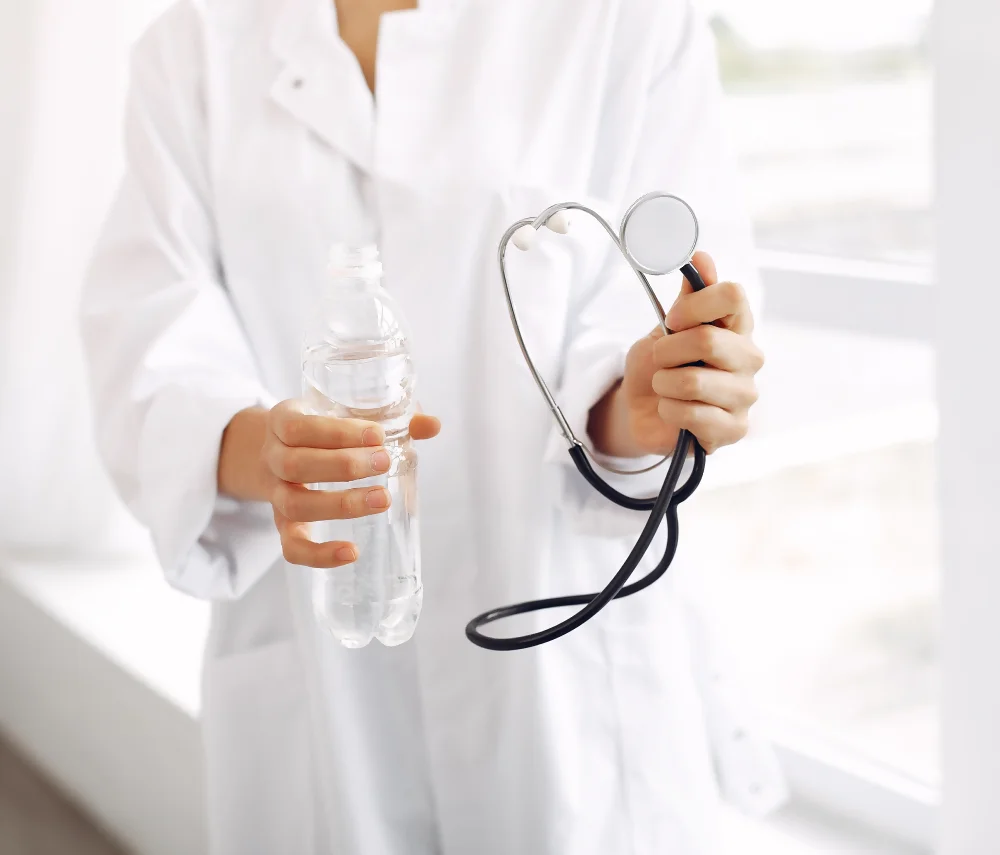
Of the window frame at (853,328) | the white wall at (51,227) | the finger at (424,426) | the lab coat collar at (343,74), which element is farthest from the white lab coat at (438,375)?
the white wall at (51,227)

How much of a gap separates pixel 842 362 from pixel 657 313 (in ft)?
2.54

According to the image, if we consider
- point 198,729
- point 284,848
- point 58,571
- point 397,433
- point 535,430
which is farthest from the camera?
point 58,571

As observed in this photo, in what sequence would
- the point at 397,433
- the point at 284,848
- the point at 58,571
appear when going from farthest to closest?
the point at 58,571
the point at 284,848
the point at 397,433

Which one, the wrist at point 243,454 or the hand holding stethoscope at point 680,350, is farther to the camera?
the wrist at point 243,454

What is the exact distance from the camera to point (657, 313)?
2.41 feet

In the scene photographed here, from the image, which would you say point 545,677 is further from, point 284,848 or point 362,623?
point 284,848

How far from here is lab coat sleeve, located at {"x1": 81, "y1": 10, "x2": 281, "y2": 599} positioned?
893 millimetres

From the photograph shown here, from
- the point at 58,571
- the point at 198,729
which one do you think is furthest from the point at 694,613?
the point at 58,571

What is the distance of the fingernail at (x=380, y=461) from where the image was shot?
69cm

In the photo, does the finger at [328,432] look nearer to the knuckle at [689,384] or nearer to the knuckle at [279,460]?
the knuckle at [279,460]

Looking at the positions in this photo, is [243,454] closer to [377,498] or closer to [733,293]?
[377,498]

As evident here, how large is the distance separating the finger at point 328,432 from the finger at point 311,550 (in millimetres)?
68

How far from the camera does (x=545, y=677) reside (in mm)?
914

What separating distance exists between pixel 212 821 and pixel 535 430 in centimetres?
54
